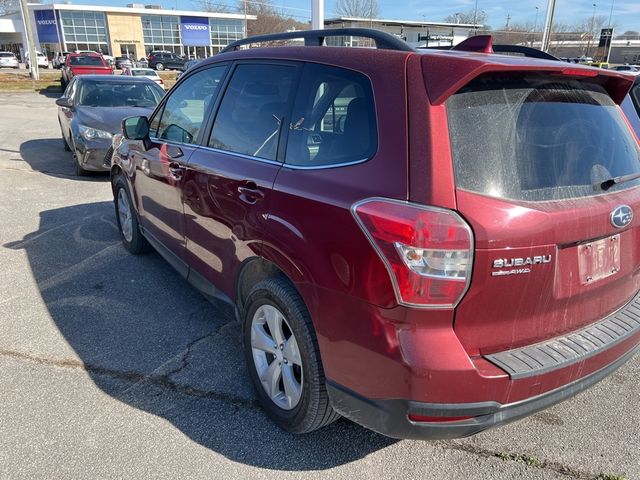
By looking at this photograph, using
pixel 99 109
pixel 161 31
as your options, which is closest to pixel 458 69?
pixel 99 109

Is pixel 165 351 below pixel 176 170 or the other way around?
below

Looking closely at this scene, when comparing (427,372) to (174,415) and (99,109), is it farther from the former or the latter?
(99,109)

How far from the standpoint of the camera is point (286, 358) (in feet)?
8.52

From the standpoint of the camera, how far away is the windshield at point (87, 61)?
25663 millimetres

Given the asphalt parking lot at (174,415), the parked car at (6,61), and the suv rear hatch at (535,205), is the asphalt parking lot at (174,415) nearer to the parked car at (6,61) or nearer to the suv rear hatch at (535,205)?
the suv rear hatch at (535,205)

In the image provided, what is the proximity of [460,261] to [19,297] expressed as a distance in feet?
12.6

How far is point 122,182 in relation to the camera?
5.05 m

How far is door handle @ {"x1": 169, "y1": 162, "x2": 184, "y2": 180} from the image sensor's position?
3.47m

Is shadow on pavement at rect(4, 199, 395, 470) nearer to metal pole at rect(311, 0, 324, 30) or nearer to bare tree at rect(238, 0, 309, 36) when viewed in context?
metal pole at rect(311, 0, 324, 30)

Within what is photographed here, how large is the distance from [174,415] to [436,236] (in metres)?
1.81

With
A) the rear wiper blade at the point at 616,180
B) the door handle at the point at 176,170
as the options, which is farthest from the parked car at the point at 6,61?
the rear wiper blade at the point at 616,180

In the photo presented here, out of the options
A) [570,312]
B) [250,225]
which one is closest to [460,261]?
[570,312]

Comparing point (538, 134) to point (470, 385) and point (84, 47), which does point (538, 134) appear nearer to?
point (470, 385)

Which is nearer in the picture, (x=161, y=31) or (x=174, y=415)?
(x=174, y=415)
